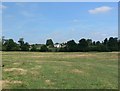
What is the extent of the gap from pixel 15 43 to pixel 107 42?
86.7 ft

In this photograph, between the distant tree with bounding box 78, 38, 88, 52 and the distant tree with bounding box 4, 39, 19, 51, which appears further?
the distant tree with bounding box 4, 39, 19, 51

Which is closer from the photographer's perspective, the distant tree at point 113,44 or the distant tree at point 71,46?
the distant tree at point 113,44

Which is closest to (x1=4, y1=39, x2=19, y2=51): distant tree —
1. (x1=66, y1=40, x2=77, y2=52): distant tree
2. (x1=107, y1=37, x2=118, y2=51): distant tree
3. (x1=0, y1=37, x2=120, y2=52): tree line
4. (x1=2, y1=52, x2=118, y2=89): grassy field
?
(x1=0, y1=37, x2=120, y2=52): tree line

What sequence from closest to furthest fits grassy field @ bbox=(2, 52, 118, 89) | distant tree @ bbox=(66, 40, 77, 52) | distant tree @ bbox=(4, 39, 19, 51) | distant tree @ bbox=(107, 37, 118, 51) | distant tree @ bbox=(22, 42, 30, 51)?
grassy field @ bbox=(2, 52, 118, 89) → distant tree @ bbox=(107, 37, 118, 51) → distant tree @ bbox=(66, 40, 77, 52) → distant tree @ bbox=(4, 39, 19, 51) → distant tree @ bbox=(22, 42, 30, 51)

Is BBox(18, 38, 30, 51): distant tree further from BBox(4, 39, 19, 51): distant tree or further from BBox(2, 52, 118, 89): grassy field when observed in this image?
BBox(2, 52, 118, 89): grassy field

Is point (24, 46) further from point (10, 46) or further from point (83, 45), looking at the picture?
point (83, 45)

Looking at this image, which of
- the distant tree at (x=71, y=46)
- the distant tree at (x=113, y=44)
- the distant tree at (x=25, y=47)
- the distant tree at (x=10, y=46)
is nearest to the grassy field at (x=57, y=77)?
the distant tree at (x=113, y=44)

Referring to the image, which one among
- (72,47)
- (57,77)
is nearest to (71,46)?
(72,47)

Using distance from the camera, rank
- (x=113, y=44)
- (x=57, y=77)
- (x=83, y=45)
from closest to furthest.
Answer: (x=57, y=77) < (x=113, y=44) < (x=83, y=45)

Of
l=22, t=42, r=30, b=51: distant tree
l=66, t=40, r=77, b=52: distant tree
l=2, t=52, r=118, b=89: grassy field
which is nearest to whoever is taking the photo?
l=2, t=52, r=118, b=89: grassy field

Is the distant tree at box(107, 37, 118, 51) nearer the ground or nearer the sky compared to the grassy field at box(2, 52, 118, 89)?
nearer the sky

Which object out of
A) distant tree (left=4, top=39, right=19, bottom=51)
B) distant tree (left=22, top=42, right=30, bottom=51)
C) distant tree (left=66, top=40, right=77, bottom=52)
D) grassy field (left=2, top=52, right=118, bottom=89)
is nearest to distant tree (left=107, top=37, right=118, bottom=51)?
distant tree (left=66, top=40, right=77, bottom=52)

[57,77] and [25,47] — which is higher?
[25,47]

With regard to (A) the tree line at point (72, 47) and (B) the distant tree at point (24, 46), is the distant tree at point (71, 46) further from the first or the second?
(B) the distant tree at point (24, 46)
